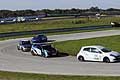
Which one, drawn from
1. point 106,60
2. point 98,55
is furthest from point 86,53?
point 106,60

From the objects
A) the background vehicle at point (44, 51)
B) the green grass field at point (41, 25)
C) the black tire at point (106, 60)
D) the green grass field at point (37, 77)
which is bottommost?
the green grass field at point (41, 25)

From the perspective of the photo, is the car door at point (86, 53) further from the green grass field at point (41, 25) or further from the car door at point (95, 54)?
the green grass field at point (41, 25)

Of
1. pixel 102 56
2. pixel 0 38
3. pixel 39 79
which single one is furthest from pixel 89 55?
pixel 0 38

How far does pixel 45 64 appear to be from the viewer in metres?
30.8

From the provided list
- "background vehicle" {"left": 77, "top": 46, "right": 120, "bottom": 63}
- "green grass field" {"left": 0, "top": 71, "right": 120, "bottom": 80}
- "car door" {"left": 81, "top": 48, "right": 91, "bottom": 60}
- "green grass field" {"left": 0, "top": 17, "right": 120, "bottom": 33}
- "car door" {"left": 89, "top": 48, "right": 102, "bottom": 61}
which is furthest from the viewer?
"green grass field" {"left": 0, "top": 17, "right": 120, "bottom": 33}

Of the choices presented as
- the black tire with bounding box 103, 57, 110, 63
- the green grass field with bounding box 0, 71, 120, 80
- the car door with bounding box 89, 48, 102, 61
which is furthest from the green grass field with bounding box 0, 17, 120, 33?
the green grass field with bounding box 0, 71, 120, 80

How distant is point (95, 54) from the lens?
3153 centimetres

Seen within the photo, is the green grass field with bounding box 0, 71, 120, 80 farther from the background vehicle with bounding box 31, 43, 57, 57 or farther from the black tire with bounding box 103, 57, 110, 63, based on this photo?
the background vehicle with bounding box 31, 43, 57, 57

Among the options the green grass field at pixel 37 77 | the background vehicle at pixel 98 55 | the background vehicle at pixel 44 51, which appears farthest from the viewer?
the background vehicle at pixel 44 51

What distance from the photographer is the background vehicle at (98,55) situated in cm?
3008

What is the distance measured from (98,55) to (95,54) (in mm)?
459

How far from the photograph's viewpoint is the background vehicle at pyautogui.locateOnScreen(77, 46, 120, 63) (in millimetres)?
30078

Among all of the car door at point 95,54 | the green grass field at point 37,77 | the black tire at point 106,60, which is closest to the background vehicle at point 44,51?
the car door at point 95,54

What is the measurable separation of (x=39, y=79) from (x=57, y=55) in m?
14.7
